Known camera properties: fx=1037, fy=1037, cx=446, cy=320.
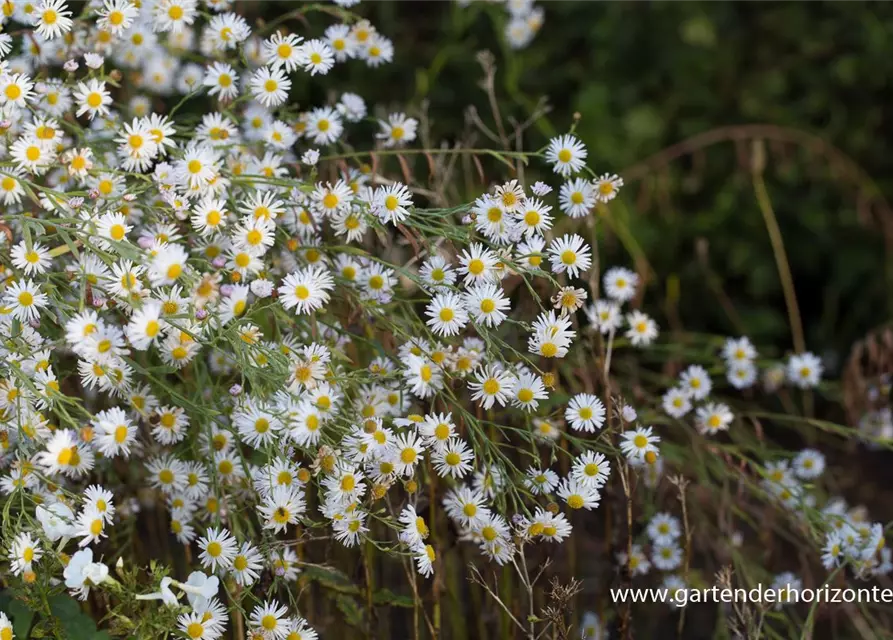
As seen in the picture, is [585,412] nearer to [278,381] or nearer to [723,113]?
[278,381]

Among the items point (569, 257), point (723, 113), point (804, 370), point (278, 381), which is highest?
point (723, 113)

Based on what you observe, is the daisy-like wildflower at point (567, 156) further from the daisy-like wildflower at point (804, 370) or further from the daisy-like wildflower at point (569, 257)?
the daisy-like wildflower at point (804, 370)

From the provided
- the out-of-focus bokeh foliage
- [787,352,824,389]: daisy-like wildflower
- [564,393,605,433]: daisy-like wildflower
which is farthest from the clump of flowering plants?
the out-of-focus bokeh foliage

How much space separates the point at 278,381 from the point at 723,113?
1964mm

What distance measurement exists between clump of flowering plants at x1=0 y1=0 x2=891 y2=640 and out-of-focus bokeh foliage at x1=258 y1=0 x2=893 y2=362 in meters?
1.15

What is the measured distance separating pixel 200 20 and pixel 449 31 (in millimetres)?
651

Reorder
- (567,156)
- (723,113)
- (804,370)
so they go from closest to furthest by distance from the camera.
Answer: (567,156) < (804,370) < (723,113)

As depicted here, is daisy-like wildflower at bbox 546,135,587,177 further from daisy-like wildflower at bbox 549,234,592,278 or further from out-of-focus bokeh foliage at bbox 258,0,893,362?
out-of-focus bokeh foliage at bbox 258,0,893,362

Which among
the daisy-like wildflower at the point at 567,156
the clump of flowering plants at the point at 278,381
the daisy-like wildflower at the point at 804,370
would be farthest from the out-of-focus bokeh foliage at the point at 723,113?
the daisy-like wildflower at the point at 567,156

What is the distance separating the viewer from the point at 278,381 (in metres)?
1.16

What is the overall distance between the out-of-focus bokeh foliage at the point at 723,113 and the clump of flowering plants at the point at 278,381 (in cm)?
115

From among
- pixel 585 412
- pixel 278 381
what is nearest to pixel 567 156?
pixel 585 412

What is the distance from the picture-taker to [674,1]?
2.65 metres

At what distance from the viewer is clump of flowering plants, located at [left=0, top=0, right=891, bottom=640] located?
1.15 metres
